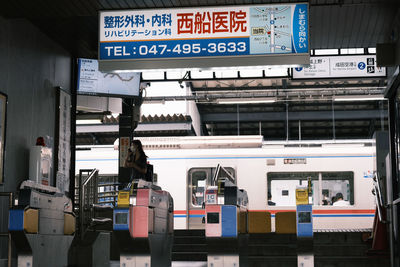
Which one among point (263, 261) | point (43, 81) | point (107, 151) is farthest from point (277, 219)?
point (107, 151)

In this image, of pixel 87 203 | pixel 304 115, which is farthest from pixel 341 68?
pixel 304 115

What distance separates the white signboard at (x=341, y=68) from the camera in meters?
12.1

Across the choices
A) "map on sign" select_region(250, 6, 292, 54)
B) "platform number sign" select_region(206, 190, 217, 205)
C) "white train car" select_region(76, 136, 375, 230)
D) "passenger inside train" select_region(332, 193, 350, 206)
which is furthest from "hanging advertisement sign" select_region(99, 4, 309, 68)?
"passenger inside train" select_region(332, 193, 350, 206)

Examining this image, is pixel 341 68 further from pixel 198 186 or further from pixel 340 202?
Result: pixel 198 186

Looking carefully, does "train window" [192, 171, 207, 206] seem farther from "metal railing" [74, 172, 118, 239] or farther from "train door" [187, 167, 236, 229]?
"metal railing" [74, 172, 118, 239]

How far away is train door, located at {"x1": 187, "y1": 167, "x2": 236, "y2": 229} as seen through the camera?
54.7 feet

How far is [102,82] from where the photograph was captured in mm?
13305

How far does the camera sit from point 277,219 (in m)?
12.8

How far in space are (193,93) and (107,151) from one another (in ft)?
25.9

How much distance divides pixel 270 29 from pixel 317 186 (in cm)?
865

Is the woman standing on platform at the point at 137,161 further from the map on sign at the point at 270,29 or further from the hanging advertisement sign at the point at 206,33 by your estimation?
the map on sign at the point at 270,29

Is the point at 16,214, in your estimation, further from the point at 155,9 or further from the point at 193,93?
the point at 193,93

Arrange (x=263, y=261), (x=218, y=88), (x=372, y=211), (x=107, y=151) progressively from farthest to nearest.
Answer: (x=218, y=88), (x=107, y=151), (x=372, y=211), (x=263, y=261)

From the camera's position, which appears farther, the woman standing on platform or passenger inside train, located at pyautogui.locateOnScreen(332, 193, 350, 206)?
passenger inside train, located at pyautogui.locateOnScreen(332, 193, 350, 206)
